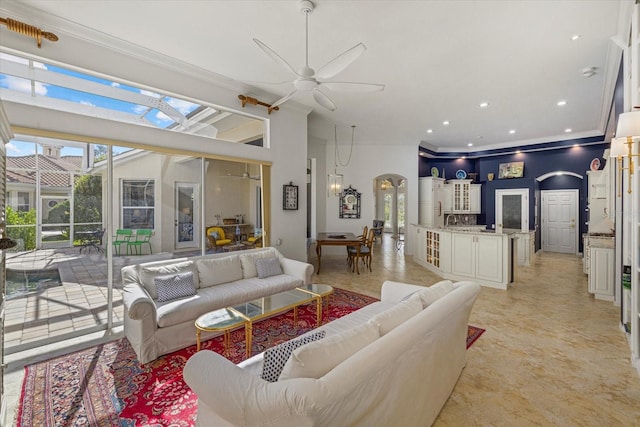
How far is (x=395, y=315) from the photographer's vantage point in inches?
70.2

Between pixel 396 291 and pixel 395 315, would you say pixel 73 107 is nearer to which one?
pixel 395 315

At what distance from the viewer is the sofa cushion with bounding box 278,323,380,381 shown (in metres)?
1.20

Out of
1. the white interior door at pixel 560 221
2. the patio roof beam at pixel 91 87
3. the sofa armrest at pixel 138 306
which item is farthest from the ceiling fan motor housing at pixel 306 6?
the white interior door at pixel 560 221

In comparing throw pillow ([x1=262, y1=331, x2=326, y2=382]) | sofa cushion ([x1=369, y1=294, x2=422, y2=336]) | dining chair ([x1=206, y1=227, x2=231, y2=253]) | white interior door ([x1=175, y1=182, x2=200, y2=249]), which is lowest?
throw pillow ([x1=262, y1=331, x2=326, y2=382])

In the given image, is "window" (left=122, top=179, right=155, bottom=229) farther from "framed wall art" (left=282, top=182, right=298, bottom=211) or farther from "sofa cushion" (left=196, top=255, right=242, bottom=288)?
"framed wall art" (left=282, top=182, right=298, bottom=211)

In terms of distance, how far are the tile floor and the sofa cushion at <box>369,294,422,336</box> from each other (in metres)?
0.78

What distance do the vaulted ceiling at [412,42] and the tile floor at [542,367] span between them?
3.30 m

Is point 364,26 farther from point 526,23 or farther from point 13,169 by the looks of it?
point 13,169

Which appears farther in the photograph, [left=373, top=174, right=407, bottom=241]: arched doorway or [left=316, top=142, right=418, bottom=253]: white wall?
[left=373, top=174, right=407, bottom=241]: arched doorway

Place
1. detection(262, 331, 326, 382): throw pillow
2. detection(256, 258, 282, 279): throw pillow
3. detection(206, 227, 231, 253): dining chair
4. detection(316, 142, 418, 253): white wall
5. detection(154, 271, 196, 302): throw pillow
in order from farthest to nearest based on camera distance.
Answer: detection(316, 142, 418, 253): white wall → detection(206, 227, 231, 253): dining chair → detection(256, 258, 282, 279): throw pillow → detection(154, 271, 196, 302): throw pillow → detection(262, 331, 326, 382): throw pillow

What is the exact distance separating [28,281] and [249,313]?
2.37m

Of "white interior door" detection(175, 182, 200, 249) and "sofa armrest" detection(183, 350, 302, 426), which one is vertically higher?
"white interior door" detection(175, 182, 200, 249)

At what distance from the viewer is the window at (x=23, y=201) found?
2906 millimetres

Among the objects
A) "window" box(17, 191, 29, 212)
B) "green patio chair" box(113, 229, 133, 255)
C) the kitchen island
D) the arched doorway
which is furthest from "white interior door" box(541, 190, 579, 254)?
"window" box(17, 191, 29, 212)
